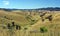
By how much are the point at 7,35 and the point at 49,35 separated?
1.58 m

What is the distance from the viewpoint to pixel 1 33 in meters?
7.81

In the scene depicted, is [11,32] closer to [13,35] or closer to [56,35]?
[13,35]

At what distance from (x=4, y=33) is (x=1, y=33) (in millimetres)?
164

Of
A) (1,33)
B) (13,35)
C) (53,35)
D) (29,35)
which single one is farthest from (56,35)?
(1,33)

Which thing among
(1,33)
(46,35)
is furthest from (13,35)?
(46,35)

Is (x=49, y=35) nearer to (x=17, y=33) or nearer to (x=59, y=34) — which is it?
(x=59, y=34)

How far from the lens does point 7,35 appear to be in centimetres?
757

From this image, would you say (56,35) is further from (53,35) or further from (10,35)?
(10,35)

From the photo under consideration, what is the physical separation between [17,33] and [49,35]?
3.96 ft

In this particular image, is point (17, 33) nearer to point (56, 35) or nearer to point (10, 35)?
point (10, 35)

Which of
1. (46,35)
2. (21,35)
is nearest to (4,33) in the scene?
(21,35)

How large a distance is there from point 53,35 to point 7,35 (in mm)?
1711

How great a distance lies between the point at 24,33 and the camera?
7.54 meters

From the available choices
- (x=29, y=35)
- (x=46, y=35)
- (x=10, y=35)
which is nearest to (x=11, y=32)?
(x=10, y=35)
